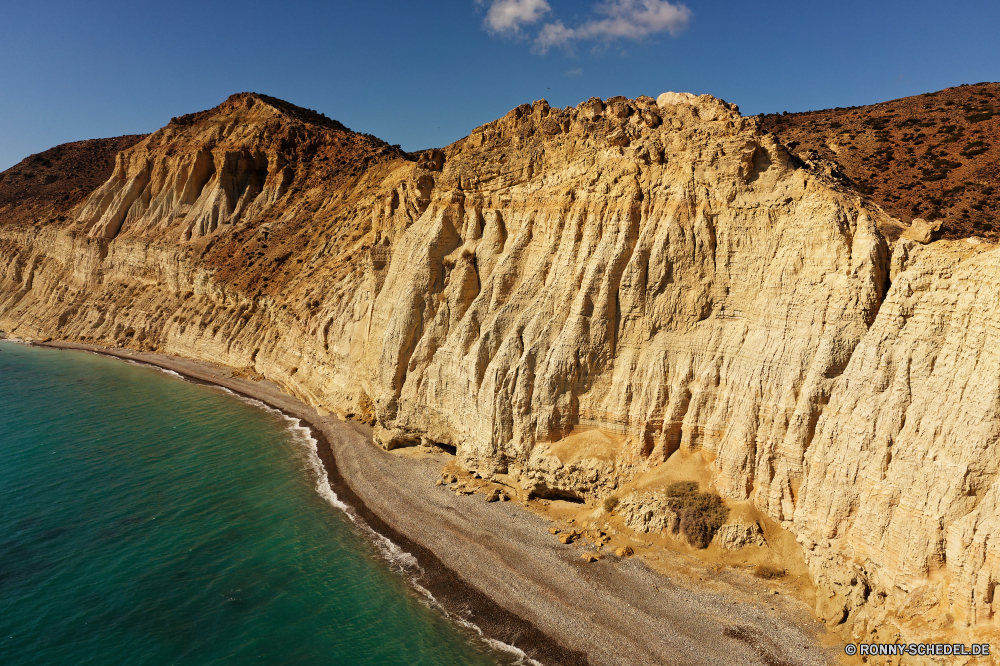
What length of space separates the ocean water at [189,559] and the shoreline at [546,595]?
124 cm

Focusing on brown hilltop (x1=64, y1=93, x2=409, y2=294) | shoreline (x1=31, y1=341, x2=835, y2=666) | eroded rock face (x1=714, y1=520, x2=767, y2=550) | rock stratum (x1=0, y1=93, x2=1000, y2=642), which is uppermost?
brown hilltop (x1=64, y1=93, x2=409, y2=294)

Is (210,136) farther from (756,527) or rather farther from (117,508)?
(756,527)

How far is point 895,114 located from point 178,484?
66.6 m

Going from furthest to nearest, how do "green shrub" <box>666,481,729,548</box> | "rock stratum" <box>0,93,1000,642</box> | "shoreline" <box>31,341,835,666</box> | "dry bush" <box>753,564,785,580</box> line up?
1. "green shrub" <box>666,481,729,548</box>
2. "dry bush" <box>753,564,785,580</box>
3. "shoreline" <box>31,341,835,666</box>
4. "rock stratum" <box>0,93,1000,642</box>

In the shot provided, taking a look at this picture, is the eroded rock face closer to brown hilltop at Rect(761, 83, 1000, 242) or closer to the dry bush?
the dry bush

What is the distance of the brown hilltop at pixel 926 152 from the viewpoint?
34.3 metres

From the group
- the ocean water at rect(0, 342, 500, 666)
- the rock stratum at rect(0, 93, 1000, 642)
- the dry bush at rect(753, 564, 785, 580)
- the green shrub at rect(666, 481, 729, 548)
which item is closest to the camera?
the rock stratum at rect(0, 93, 1000, 642)

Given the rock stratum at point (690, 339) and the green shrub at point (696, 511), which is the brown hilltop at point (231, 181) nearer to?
the rock stratum at point (690, 339)

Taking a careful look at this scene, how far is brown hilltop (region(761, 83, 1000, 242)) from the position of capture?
34312 millimetres

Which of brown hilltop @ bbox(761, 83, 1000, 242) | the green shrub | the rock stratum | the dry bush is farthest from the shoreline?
brown hilltop @ bbox(761, 83, 1000, 242)

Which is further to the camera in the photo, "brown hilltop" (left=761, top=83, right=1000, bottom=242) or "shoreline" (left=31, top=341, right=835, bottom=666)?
"brown hilltop" (left=761, top=83, right=1000, bottom=242)

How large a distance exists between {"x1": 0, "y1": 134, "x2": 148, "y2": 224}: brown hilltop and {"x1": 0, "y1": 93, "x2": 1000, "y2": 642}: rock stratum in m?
73.3

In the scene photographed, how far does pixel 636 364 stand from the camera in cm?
2341

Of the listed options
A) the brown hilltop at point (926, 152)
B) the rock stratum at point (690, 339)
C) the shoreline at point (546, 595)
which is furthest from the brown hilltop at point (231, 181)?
the brown hilltop at point (926, 152)
